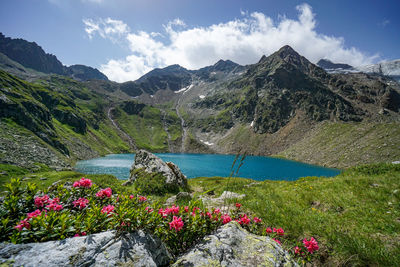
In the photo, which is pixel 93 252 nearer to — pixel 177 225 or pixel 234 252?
pixel 177 225

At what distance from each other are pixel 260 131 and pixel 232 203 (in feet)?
592

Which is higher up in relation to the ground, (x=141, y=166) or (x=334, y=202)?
(x=334, y=202)

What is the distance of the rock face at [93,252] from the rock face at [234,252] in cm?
65

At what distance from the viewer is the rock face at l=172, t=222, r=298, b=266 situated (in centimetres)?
358

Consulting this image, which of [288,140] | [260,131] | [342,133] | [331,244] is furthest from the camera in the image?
[260,131]

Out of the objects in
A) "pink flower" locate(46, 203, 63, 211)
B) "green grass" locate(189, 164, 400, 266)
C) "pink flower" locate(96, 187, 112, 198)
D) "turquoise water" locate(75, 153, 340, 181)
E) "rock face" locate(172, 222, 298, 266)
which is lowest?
"turquoise water" locate(75, 153, 340, 181)

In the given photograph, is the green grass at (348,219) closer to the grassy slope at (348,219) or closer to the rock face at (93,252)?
the grassy slope at (348,219)

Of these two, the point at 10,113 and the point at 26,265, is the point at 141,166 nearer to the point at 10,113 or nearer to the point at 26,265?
the point at 26,265

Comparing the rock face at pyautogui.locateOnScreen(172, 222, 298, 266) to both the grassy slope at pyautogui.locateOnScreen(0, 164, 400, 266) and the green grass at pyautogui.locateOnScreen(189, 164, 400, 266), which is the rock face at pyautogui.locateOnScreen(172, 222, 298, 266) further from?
the green grass at pyautogui.locateOnScreen(189, 164, 400, 266)

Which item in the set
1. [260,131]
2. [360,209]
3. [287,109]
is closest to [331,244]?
[360,209]

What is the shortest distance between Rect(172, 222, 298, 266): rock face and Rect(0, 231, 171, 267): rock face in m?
0.65

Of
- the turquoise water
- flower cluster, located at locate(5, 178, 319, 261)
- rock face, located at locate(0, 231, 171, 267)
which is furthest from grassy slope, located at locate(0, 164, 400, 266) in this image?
the turquoise water

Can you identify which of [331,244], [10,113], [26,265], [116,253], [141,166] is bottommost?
[141,166]

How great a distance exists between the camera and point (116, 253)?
3062 mm
